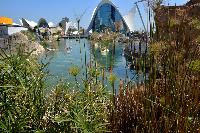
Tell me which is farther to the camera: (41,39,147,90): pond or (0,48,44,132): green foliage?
(41,39,147,90): pond

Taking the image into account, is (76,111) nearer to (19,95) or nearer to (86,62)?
(19,95)

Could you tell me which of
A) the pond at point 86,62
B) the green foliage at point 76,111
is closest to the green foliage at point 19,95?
the green foliage at point 76,111

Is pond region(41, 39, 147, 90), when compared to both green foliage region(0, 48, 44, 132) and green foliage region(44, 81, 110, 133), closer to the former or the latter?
green foliage region(44, 81, 110, 133)

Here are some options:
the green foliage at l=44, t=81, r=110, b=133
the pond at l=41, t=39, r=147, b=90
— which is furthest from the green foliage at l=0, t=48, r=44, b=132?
the pond at l=41, t=39, r=147, b=90

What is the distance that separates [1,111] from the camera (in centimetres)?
296

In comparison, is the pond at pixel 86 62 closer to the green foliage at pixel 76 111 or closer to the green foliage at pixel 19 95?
the green foliage at pixel 76 111

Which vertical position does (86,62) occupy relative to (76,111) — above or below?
above

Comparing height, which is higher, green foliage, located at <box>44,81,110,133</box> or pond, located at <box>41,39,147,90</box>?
pond, located at <box>41,39,147,90</box>

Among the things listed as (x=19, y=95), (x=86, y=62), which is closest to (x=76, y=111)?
(x=19, y=95)

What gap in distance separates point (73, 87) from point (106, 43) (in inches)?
26.7

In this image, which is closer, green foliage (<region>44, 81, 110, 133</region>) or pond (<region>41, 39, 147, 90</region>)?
green foliage (<region>44, 81, 110, 133</region>)

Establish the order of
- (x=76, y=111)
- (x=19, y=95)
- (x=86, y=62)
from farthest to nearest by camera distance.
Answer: (x=86, y=62), (x=19, y=95), (x=76, y=111)

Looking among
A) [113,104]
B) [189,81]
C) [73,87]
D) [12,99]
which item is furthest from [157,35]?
[12,99]

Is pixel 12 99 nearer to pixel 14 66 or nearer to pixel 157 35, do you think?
pixel 14 66
